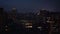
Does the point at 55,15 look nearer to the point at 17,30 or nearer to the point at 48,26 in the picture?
the point at 48,26

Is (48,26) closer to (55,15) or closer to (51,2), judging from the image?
(55,15)

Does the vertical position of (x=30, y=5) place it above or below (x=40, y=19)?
above

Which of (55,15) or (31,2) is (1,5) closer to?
(31,2)

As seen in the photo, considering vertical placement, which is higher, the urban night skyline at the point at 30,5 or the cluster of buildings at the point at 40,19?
the urban night skyline at the point at 30,5

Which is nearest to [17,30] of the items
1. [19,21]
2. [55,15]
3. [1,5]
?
[19,21]

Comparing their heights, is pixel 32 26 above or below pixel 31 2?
below

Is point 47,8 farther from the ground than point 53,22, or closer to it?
farther from the ground

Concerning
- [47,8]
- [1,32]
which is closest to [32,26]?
[47,8]

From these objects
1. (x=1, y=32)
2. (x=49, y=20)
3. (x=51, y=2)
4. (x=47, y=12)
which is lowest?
(x=1, y=32)

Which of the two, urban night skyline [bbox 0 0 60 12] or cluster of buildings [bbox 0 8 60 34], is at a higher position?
urban night skyline [bbox 0 0 60 12]
